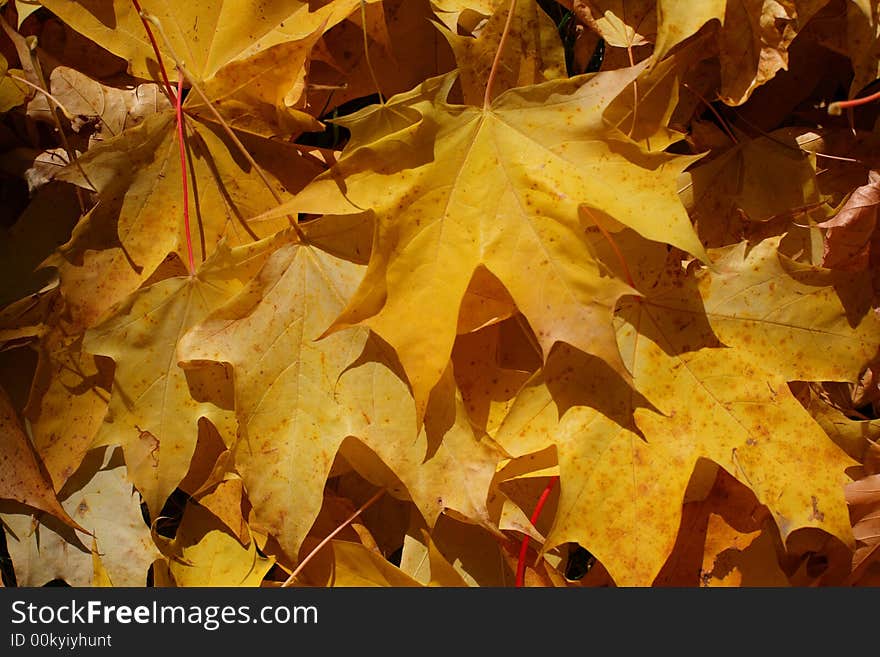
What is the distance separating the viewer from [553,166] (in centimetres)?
76

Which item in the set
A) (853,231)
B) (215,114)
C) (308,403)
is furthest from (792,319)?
(215,114)

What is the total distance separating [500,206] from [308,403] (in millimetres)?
280

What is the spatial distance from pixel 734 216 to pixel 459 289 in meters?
0.38

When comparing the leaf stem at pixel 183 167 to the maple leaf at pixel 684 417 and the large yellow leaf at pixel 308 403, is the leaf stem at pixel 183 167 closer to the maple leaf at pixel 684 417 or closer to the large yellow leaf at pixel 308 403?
the large yellow leaf at pixel 308 403

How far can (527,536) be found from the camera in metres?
0.88

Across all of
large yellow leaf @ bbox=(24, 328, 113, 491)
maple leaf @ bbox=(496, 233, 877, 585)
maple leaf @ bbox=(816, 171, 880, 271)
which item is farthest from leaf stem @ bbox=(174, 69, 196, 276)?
maple leaf @ bbox=(816, 171, 880, 271)

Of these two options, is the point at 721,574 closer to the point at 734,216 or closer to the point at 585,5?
the point at 734,216

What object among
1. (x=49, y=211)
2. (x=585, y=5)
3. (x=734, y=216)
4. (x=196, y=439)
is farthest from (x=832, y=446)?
(x=49, y=211)

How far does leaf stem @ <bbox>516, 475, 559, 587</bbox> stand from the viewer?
0.85 meters

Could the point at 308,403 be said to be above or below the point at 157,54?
below

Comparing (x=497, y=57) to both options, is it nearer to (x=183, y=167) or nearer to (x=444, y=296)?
(x=444, y=296)

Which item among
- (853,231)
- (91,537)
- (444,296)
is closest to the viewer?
(444,296)

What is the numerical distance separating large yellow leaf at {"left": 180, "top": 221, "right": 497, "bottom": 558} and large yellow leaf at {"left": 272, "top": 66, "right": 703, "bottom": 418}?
0.30 feet

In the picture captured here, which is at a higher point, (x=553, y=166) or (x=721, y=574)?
(x=553, y=166)
